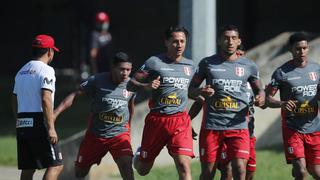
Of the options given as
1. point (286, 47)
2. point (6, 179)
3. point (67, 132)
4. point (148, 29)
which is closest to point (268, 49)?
point (286, 47)

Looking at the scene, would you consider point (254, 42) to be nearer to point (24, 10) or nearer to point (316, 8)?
point (316, 8)

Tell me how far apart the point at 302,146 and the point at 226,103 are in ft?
3.56

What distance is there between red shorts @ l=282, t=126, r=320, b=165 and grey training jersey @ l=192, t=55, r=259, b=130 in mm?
575

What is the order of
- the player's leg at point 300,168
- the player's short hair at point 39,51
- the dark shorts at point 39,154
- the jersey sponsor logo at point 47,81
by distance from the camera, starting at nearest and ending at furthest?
1. the jersey sponsor logo at point 47,81
2. the dark shorts at point 39,154
3. the player's short hair at point 39,51
4. the player's leg at point 300,168

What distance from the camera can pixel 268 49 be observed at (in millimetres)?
18953

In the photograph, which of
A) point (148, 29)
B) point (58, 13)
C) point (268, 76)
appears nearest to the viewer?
point (268, 76)

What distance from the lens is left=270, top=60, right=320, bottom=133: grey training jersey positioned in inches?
469

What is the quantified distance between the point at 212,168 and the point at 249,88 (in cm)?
118

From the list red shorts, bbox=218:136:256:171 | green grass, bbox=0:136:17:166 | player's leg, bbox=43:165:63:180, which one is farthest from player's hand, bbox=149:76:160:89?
green grass, bbox=0:136:17:166

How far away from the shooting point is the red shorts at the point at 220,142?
11734mm

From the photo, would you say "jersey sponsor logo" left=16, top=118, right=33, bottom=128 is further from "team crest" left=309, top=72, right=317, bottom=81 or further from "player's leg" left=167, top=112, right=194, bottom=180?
"team crest" left=309, top=72, right=317, bottom=81

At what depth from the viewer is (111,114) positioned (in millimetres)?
12375

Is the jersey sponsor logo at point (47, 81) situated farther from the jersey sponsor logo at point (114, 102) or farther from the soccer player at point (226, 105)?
the soccer player at point (226, 105)

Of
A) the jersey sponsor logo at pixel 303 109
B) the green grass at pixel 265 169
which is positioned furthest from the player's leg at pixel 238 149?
the green grass at pixel 265 169
